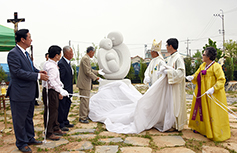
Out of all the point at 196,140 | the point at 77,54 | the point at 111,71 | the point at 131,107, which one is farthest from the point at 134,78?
the point at 196,140

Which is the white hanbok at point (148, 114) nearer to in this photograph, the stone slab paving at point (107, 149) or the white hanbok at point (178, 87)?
the white hanbok at point (178, 87)

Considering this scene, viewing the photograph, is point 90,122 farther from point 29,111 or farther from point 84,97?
point 29,111

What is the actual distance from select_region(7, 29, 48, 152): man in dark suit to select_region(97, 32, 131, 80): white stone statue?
8.62ft

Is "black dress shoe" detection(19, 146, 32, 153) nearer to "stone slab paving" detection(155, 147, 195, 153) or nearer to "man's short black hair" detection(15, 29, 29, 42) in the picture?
"man's short black hair" detection(15, 29, 29, 42)

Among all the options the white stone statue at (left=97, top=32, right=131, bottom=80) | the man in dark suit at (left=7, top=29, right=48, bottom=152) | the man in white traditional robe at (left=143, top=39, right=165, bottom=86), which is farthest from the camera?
the white stone statue at (left=97, top=32, right=131, bottom=80)

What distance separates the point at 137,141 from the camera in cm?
316

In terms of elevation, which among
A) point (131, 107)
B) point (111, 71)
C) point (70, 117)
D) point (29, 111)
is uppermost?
point (111, 71)

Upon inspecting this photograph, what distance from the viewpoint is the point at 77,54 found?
18266 mm

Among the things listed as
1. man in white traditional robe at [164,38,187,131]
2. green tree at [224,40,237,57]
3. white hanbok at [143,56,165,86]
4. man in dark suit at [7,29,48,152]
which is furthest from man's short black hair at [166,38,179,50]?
green tree at [224,40,237,57]

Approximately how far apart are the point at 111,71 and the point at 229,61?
402 inches

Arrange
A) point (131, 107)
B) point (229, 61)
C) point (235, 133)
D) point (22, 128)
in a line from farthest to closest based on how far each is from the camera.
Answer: point (229, 61) → point (131, 107) → point (235, 133) → point (22, 128)

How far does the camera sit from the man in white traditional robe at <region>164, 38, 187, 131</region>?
3490mm

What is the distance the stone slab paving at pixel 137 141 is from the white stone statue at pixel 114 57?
2413 millimetres

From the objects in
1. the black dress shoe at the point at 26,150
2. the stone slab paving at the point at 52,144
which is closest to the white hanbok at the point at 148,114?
the stone slab paving at the point at 52,144
